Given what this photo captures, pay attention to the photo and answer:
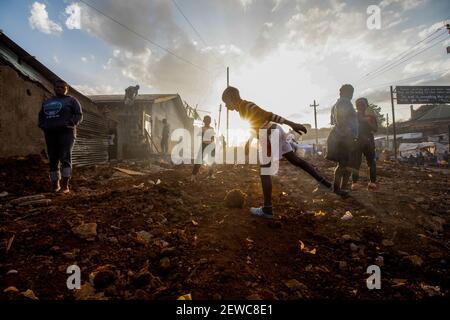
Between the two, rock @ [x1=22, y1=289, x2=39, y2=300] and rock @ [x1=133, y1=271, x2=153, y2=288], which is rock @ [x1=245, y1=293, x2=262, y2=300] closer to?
rock @ [x1=133, y1=271, x2=153, y2=288]

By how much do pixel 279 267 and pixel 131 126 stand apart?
15.6 metres

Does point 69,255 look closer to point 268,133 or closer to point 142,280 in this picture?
point 142,280

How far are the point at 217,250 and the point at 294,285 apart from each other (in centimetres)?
69

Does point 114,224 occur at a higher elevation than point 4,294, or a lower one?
higher

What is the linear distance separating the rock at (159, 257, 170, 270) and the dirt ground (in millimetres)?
11

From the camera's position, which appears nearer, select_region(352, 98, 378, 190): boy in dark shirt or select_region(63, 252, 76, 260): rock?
select_region(63, 252, 76, 260): rock

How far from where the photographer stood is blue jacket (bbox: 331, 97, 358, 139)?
4051 mm

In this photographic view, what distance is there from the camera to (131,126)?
15695 millimetres

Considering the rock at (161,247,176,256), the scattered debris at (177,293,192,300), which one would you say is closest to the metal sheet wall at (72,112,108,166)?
the rock at (161,247,176,256)

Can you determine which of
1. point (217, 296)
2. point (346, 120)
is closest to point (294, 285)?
point (217, 296)

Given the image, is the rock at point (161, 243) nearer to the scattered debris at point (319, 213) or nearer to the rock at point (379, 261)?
the rock at point (379, 261)

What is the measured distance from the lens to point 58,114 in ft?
12.8
